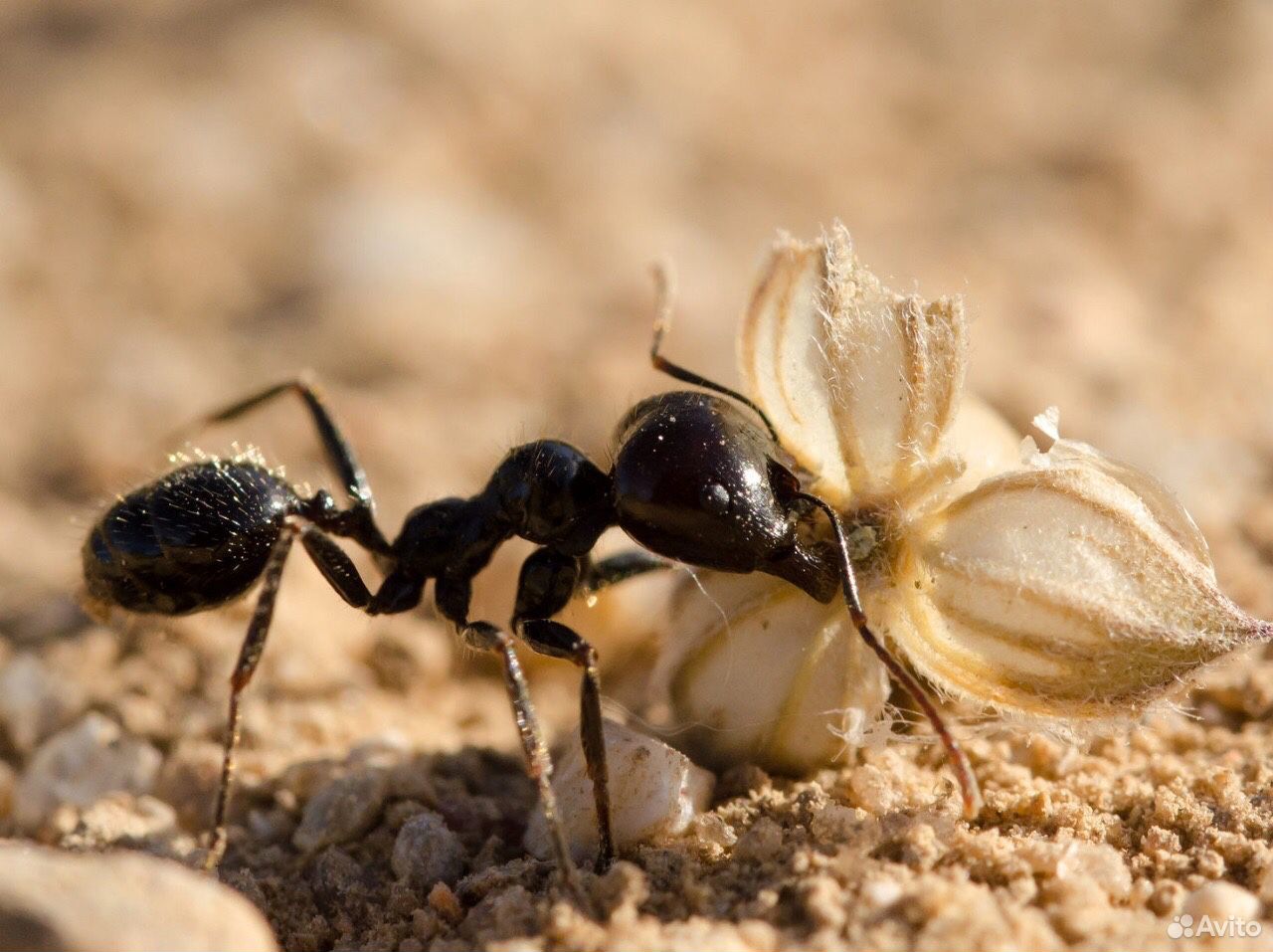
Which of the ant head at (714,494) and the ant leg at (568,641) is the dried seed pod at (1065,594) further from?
the ant leg at (568,641)

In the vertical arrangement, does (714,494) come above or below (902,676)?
above

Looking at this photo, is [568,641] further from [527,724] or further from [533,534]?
[533,534]

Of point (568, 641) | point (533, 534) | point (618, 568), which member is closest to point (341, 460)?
point (533, 534)

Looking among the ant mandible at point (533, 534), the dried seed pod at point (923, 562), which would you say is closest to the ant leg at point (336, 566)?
the ant mandible at point (533, 534)

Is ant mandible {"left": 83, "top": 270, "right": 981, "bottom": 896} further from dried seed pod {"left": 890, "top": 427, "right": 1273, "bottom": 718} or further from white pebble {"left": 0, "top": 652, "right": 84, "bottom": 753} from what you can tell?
white pebble {"left": 0, "top": 652, "right": 84, "bottom": 753}

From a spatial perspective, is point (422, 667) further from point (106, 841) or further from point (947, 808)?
point (947, 808)

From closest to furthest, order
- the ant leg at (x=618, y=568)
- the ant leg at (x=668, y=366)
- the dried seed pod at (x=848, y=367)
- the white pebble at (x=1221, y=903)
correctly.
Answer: the white pebble at (x=1221, y=903)
the dried seed pod at (x=848, y=367)
the ant leg at (x=668, y=366)
the ant leg at (x=618, y=568)

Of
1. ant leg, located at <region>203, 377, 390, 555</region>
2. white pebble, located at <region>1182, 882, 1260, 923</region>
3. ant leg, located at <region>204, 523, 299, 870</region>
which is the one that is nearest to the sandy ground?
white pebble, located at <region>1182, 882, 1260, 923</region>
